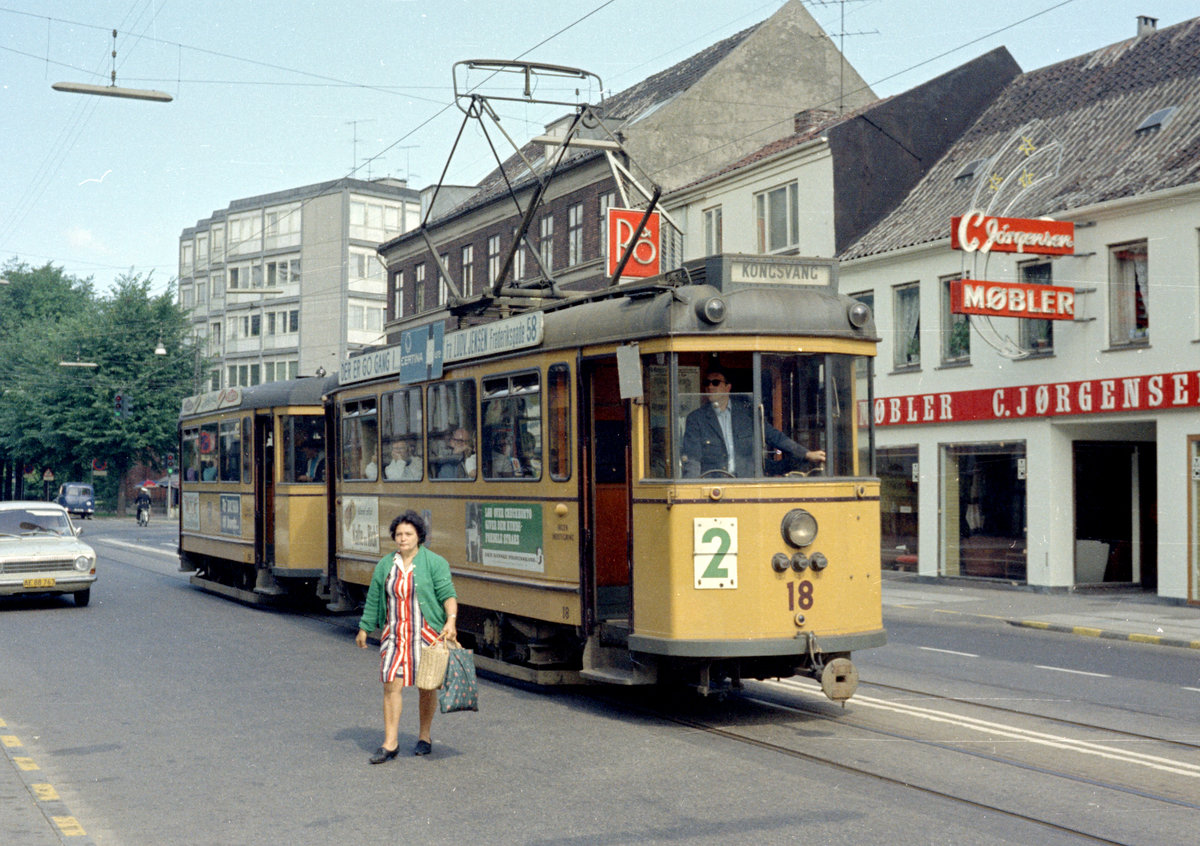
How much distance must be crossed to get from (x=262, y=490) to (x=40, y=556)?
3033mm

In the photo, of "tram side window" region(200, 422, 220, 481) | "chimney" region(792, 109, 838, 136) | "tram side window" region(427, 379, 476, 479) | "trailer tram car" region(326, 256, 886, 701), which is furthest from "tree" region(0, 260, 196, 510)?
"trailer tram car" region(326, 256, 886, 701)

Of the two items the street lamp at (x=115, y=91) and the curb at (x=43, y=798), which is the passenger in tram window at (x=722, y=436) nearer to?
the curb at (x=43, y=798)

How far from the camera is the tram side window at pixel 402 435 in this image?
1370 cm

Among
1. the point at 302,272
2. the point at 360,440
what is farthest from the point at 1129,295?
the point at 302,272

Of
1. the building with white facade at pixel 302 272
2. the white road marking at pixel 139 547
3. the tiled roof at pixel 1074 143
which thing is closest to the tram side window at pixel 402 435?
the tiled roof at pixel 1074 143

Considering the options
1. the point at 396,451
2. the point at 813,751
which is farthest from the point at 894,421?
the point at 813,751

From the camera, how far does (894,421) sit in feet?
88.6

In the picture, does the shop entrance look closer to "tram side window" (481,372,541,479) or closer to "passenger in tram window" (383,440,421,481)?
"passenger in tram window" (383,440,421,481)

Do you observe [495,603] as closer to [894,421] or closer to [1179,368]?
[1179,368]

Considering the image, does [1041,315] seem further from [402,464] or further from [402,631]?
[402,631]

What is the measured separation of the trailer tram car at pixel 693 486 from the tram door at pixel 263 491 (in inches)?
341

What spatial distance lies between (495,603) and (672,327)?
350 centimetres

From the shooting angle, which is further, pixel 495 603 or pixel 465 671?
pixel 495 603

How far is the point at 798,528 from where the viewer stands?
9.34 metres
